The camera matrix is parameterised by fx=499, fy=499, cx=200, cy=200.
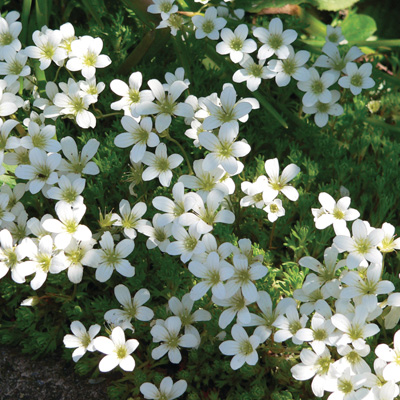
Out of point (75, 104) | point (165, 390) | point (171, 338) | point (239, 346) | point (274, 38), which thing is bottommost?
point (165, 390)

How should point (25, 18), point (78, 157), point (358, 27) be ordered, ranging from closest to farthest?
point (78, 157)
point (25, 18)
point (358, 27)

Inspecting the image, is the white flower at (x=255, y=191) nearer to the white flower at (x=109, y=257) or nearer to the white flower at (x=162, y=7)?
the white flower at (x=109, y=257)

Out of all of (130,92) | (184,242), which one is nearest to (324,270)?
(184,242)

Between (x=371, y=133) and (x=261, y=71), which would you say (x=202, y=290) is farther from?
(x=371, y=133)

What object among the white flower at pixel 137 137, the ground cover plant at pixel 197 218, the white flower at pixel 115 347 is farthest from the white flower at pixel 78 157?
the white flower at pixel 115 347

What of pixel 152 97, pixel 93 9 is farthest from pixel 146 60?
pixel 152 97

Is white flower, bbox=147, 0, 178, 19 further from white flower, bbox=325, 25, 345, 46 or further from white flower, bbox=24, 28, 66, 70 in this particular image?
white flower, bbox=325, 25, 345, 46

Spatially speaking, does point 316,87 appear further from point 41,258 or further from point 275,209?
point 41,258

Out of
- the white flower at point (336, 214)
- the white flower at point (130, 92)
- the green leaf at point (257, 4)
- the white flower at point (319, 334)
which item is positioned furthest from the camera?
the green leaf at point (257, 4)
